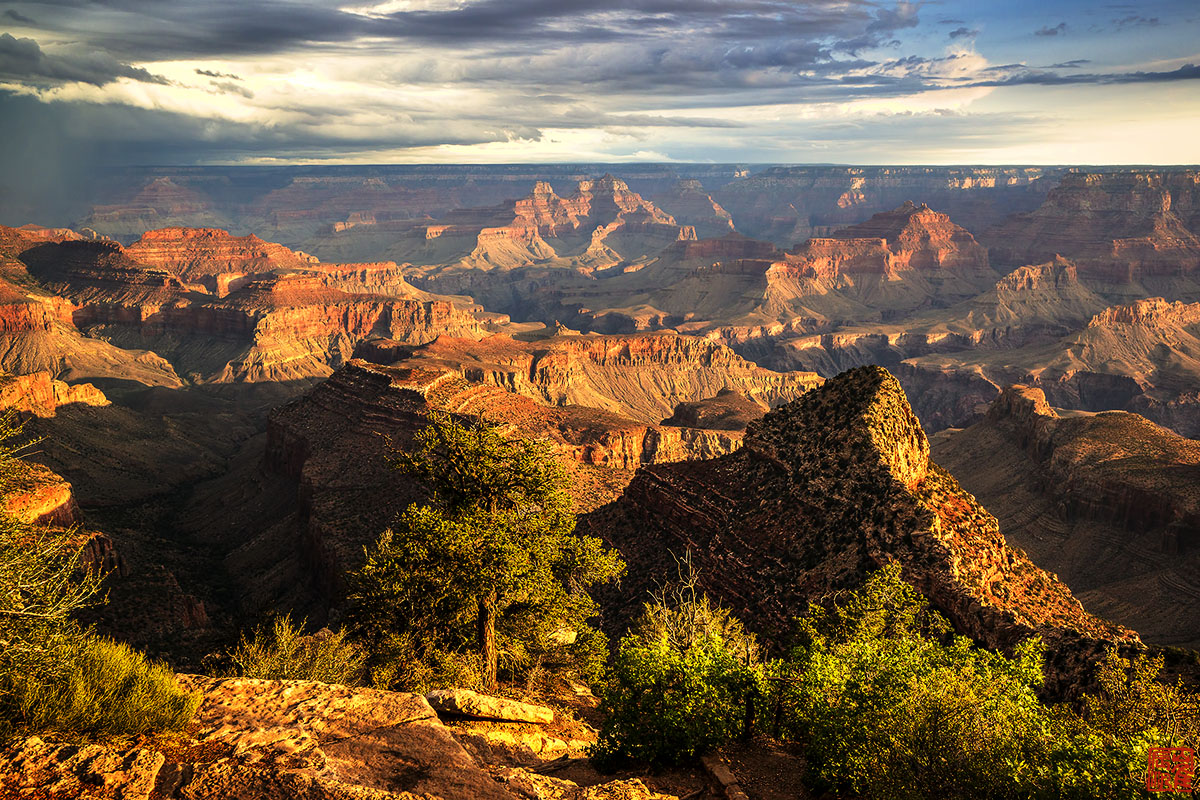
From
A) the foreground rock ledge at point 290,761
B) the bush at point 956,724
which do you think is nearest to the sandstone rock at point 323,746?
the foreground rock ledge at point 290,761

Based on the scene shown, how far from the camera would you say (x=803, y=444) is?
51.1 metres

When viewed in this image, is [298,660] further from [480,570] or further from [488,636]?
[480,570]

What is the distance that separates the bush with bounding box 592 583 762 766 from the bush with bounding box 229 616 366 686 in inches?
482

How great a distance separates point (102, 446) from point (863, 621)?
118 m

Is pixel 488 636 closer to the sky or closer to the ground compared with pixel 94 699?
closer to the ground

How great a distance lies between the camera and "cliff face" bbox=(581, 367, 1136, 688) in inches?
1586

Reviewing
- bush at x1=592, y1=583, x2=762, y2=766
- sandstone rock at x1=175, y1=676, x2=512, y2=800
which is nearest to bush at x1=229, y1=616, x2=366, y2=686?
sandstone rock at x1=175, y1=676, x2=512, y2=800

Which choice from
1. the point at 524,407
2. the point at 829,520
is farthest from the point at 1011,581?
the point at 524,407

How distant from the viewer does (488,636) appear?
36.2 metres

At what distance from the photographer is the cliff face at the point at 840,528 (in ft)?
132

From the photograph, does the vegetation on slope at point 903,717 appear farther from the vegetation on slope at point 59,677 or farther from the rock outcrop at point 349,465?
the rock outcrop at point 349,465

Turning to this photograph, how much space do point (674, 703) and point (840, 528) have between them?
68.5 ft

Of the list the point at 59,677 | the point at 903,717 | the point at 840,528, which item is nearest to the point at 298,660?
the point at 59,677

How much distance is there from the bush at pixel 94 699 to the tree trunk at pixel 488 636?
1404 centimetres
